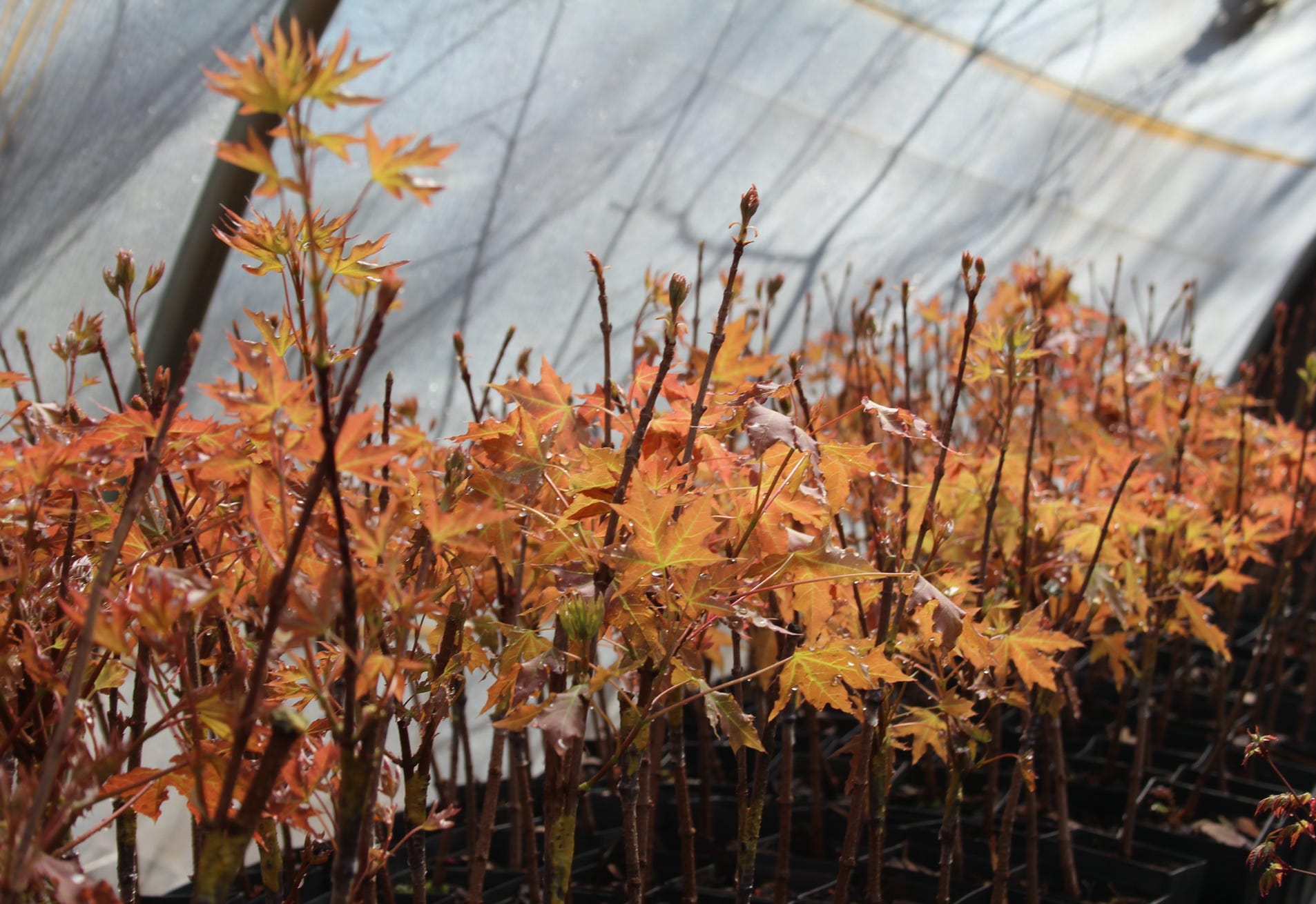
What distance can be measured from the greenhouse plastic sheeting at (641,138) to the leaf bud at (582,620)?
1194 millimetres

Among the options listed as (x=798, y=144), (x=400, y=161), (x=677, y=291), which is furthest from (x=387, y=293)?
(x=798, y=144)

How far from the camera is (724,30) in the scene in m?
1.92

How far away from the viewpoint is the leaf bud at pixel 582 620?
20.0 inches

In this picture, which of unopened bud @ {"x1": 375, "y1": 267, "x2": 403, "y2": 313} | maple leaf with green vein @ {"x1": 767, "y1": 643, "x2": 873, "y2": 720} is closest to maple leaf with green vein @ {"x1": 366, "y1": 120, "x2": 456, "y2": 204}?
unopened bud @ {"x1": 375, "y1": 267, "x2": 403, "y2": 313}

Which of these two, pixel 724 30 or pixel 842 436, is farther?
pixel 724 30

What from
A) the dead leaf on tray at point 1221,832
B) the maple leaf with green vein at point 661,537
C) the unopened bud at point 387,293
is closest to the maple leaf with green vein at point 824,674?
the maple leaf with green vein at point 661,537

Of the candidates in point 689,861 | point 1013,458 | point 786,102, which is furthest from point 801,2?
point 689,861

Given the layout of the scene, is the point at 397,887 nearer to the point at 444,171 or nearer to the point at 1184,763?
the point at 444,171

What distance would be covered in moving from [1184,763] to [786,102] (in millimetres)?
1495

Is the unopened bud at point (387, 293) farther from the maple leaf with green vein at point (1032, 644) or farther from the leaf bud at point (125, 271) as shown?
the maple leaf with green vein at point (1032, 644)

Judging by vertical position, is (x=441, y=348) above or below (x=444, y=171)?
below

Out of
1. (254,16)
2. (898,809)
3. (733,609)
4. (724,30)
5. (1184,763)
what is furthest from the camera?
(724,30)

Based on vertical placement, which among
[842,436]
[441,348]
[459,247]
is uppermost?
[459,247]

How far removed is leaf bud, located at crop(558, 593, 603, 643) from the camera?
508mm
